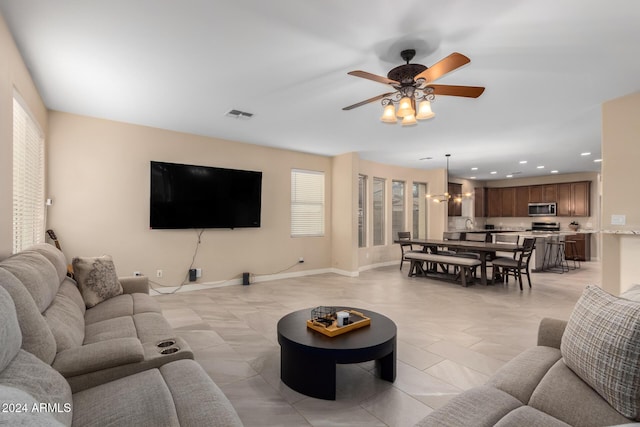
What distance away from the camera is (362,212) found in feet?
25.3

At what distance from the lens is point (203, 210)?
17.2 ft

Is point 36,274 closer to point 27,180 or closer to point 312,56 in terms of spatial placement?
point 27,180

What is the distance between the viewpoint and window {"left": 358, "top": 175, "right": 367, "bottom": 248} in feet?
25.2

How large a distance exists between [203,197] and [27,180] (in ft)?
7.24

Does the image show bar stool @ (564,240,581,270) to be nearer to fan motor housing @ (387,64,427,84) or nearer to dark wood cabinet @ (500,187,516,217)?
dark wood cabinet @ (500,187,516,217)

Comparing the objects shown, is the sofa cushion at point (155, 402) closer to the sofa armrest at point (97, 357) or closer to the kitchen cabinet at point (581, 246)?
the sofa armrest at point (97, 357)

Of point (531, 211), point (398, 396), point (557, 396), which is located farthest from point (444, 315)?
point (531, 211)

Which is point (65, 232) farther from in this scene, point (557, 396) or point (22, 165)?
point (557, 396)

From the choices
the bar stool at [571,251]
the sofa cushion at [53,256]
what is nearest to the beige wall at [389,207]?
the bar stool at [571,251]

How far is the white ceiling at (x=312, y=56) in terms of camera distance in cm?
216

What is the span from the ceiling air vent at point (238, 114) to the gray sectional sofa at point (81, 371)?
2680mm

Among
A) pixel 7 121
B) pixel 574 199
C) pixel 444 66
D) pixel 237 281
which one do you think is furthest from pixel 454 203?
pixel 7 121

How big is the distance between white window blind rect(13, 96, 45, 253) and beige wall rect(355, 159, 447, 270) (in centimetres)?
528

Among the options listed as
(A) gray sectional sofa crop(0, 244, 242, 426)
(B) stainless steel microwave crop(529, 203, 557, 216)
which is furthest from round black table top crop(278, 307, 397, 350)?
(B) stainless steel microwave crop(529, 203, 557, 216)
